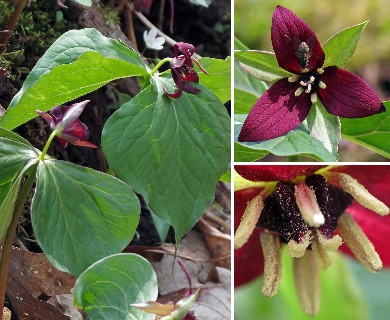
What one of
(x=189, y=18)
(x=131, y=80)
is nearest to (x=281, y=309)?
(x=131, y=80)

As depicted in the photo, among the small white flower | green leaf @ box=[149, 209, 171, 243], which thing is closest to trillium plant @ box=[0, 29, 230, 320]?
green leaf @ box=[149, 209, 171, 243]

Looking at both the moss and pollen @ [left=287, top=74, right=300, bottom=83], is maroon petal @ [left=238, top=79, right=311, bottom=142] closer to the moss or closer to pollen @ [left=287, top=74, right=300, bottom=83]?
pollen @ [left=287, top=74, right=300, bottom=83]

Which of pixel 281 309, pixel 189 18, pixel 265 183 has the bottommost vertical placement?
pixel 281 309

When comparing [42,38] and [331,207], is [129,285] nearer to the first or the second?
[331,207]

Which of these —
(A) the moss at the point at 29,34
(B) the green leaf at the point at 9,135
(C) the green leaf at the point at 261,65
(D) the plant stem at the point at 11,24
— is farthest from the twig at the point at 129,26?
(C) the green leaf at the point at 261,65

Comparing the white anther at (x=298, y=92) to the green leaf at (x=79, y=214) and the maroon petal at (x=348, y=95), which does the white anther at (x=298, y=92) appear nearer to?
the maroon petal at (x=348, y=95)

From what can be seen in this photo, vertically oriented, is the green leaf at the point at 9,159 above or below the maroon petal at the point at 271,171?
below

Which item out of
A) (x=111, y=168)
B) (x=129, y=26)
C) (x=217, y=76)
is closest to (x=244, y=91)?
(x=217, y=76)
